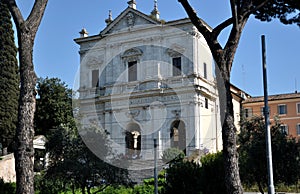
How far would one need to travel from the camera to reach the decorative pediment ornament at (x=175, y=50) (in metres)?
31.7

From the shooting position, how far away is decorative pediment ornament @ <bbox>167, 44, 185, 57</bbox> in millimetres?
31656

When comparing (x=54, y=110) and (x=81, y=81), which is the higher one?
(x=81, y=81)

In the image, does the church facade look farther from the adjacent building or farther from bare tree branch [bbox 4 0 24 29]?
bare tree branch [bbox 4 0 24 29]

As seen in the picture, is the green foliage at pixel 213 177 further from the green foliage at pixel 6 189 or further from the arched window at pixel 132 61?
the arched window at pixel 132 61

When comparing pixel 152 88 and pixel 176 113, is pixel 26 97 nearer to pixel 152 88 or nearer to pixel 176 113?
pixel 176 113

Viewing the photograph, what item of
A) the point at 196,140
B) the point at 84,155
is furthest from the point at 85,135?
the point at 196,140

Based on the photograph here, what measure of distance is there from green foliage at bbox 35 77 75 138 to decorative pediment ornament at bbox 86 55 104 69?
9.06 ft

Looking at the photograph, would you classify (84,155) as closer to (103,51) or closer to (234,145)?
(234,145)

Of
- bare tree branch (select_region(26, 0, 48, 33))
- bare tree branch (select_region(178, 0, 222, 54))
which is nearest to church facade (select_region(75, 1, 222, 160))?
bare tree branch (select_region(178, 0, 222, 54))

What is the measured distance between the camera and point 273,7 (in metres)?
11.6

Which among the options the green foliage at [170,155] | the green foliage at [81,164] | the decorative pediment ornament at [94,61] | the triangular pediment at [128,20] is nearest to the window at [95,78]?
the decorative pediment ornament at [94,61]

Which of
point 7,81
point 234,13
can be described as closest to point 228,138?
point 234,13

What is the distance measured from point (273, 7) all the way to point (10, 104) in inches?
685

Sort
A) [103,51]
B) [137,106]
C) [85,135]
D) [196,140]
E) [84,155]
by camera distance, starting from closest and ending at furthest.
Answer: [84,155]
[85,135]
[196,140]
[137,106]
[103,51]
